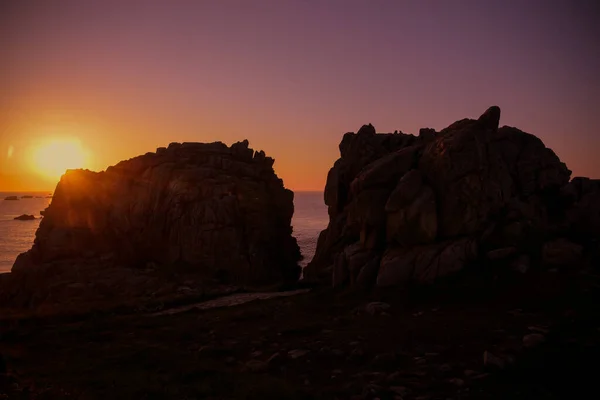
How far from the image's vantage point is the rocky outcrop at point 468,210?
2186 cm

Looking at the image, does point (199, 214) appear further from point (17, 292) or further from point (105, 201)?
point (17, 292)

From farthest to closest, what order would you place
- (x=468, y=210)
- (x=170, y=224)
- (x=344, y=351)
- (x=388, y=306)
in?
(x=170, y=224), (x=468, y=210), (x=388, y=306), (x=344, y=351)

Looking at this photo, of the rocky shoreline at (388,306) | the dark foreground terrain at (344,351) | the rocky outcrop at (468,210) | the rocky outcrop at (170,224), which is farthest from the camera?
the rocky outcrop at (170,224)

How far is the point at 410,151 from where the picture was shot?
27891 millimetres

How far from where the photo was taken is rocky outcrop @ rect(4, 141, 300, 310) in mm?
49062

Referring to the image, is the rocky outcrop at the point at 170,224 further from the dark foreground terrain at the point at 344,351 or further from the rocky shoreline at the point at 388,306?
the dark foreground terrain at the point at 344,351

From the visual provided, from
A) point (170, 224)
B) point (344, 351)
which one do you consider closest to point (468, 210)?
point (344, 351)

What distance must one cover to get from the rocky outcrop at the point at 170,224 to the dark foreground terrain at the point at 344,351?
80.6 ft

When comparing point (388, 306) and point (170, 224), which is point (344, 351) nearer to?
point (388, 306)

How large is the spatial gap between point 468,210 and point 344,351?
42.0ft

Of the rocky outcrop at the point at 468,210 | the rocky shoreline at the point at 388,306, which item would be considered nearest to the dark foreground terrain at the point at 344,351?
the rocky shoreline at the point at 388,306

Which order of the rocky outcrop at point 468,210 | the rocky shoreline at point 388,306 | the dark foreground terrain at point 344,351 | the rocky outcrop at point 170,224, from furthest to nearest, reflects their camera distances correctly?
1. the rocky outcrop at point 170,224
2. the rocky outcrop at point 468,210
3. the rocky shoreline at point 388,306
4. the dark foreground terrain at point 344,351

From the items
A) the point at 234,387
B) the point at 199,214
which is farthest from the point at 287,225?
the point at 234,387

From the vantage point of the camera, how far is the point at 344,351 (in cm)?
1459
